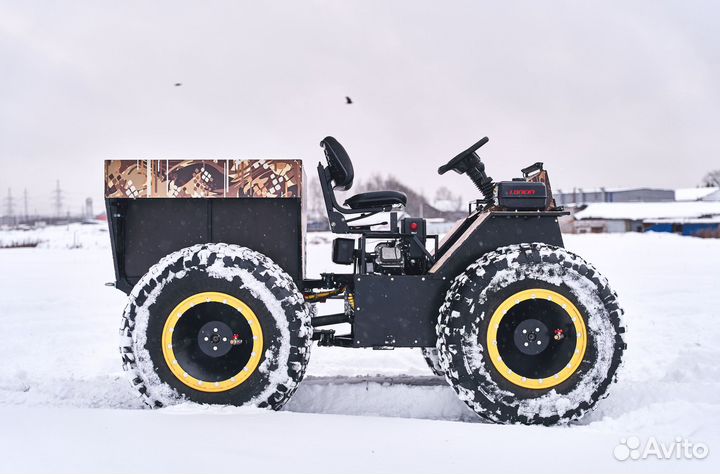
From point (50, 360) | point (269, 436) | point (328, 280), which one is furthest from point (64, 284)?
point (269, 436)

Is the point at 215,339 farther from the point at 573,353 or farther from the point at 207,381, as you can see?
the point at 573,353

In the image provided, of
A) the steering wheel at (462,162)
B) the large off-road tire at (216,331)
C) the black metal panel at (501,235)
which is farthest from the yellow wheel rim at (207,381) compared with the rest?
the steering wheel at (462,162)

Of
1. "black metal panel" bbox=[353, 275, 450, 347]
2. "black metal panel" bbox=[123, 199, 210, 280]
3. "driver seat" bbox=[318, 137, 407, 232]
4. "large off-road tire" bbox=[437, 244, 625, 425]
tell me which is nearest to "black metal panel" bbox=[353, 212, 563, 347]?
"black metal panel" bbox=[353, 275, 450, 347]

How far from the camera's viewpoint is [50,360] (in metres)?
5.41

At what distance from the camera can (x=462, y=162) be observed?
4391 millimetres

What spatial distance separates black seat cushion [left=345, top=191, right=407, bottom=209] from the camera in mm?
4066

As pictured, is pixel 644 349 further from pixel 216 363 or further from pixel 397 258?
pixel 216 363

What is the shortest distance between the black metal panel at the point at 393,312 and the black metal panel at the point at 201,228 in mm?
673

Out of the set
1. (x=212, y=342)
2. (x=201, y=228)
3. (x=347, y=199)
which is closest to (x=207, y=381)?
(x=212, y=342)

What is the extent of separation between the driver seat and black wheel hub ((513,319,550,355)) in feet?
3.95

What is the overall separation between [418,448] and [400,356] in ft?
9.40

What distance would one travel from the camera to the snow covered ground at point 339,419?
2680 millimetres

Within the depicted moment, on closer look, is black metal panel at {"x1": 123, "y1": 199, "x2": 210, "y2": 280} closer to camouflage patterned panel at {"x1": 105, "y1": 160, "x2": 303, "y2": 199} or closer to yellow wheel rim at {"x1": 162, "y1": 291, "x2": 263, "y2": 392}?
camouflage patterned panel at {"x1": 105, "y1": 160, "x2": 303, "y2": 199}

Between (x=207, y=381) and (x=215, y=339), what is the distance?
258 millimetres
